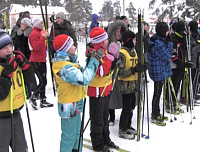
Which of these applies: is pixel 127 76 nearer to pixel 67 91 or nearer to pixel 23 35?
pixel 67 91

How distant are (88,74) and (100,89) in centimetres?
71

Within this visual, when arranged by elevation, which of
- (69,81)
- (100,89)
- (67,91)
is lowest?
(100,89)

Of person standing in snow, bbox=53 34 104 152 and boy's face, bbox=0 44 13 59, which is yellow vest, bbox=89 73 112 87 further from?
boy's face, bbox=0 44 13 59

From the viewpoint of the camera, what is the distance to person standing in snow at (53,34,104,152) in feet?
7.98

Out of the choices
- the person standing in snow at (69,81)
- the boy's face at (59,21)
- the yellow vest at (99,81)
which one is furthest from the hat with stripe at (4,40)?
the boy's face at (59,21)

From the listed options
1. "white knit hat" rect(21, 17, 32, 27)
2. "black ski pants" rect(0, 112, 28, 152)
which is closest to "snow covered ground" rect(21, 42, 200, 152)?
"black ski pants" rect(0, 112, 28, 152)

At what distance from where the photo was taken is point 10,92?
90.3 inches

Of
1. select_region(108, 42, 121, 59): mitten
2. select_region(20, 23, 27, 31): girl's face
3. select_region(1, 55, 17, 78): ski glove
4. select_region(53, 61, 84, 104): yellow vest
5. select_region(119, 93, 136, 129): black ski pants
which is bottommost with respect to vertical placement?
select_region(119, 93, 136, 129): black ski pants

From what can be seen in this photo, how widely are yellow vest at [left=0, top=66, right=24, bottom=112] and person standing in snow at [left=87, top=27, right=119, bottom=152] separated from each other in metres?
1.01

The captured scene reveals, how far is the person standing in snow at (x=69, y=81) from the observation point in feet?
7.98

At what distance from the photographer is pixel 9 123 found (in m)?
2.36

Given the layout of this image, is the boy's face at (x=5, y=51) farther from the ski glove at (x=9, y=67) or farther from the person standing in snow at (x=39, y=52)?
the person standing in snow at (x=39, y=52)

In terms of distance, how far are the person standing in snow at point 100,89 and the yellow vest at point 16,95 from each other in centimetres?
101

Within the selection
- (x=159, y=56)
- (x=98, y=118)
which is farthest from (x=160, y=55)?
(x=98, y=118)
